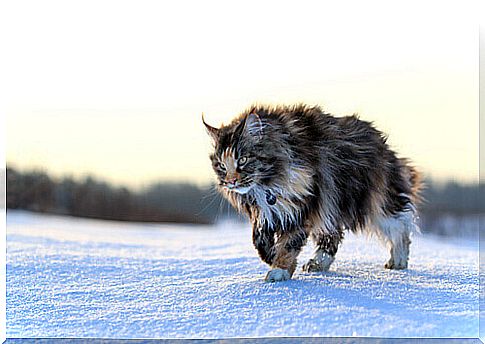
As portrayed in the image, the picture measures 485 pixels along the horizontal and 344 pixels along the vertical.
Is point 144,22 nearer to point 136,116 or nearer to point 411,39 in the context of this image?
point 136,116

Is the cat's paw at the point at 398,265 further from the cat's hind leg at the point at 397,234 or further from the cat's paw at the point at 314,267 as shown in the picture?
the cat's paw at the point at 314,267

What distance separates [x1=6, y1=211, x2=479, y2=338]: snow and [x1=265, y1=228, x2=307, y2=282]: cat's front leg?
0.12 feet

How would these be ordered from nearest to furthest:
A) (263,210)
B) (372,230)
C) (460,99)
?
1. (263,210)
2. (372,230)
3. (460,99)

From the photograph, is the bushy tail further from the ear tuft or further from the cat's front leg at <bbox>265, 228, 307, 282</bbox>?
the ear tuft

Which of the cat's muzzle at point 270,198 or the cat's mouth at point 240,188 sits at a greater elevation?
the cat's mouth at point 240,188

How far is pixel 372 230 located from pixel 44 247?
126cm

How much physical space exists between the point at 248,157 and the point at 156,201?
943 mm

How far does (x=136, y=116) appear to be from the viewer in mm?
2701

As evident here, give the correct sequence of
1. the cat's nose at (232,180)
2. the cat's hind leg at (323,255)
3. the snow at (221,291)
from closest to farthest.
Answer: the snow at (221,291), the cat's nose at (232,180), the cat's hind leg at (323,255)

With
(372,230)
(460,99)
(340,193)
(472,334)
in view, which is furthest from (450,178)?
(472,334)

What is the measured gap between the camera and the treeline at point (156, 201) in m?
2.69

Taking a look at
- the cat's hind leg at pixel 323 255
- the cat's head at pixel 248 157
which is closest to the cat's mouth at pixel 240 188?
the cat's head at pixel 248 157

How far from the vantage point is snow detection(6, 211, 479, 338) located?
1.86m

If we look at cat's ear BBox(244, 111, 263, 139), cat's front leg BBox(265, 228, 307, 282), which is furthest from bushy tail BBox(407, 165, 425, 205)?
cat's ear BBox(244, 111, 263, 139)
